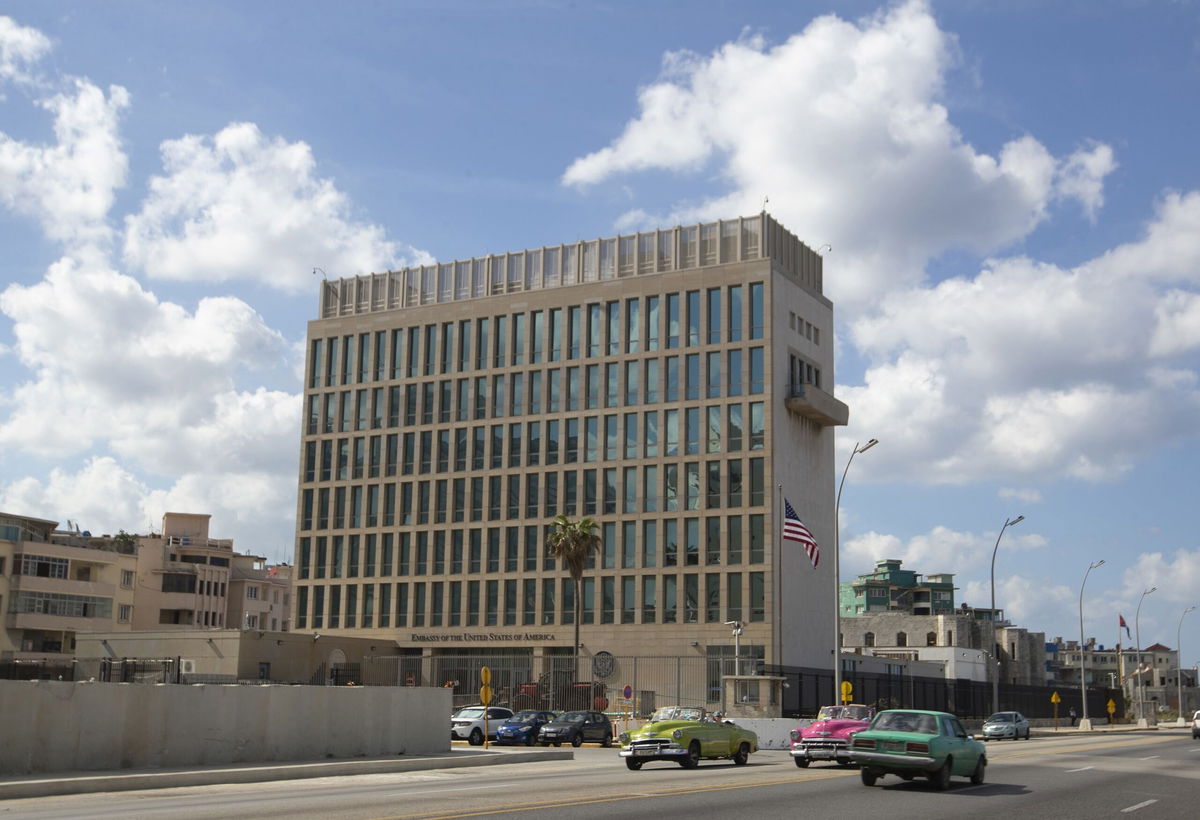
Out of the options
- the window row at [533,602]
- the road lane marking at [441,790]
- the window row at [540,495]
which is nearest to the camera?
the road lane marking at [441,790]

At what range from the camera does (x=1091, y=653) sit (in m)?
184

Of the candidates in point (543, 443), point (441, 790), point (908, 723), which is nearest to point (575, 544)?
Answer: point (543, 443)

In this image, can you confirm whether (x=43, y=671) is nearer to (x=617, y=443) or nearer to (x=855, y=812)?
(x=855, y=812)

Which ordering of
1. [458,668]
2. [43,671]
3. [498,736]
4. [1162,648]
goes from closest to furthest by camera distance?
[43,671] → [498,736] → [458,668] → [1162,648]

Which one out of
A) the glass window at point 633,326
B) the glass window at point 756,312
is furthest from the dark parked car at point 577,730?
the glass window at point 633,326

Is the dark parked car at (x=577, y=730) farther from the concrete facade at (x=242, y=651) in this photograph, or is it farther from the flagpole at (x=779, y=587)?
the concrete facade at (x=242, y=651)

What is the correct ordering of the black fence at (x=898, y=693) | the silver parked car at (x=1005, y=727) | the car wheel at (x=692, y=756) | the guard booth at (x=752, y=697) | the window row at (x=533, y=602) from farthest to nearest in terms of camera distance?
1. the window row at (x=533, y=602)
2. the black fence at (x=898, y=693)
3. the silver parked car at (x=1005, y=727)
4. the guard booth at (x=752, y=697)
5. the car wheel at (x=692, y=756)

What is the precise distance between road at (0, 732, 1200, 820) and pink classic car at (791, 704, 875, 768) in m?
0.78

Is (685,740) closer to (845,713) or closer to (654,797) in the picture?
(845,713)

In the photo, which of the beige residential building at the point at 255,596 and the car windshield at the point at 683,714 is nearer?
the car windshield at the point at 683,714

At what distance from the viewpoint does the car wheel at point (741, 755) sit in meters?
32.2

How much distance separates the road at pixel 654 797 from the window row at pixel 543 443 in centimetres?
4874

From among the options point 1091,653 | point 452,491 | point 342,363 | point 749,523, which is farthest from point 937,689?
point 1091,653

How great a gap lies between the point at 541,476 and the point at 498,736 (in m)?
39.2
